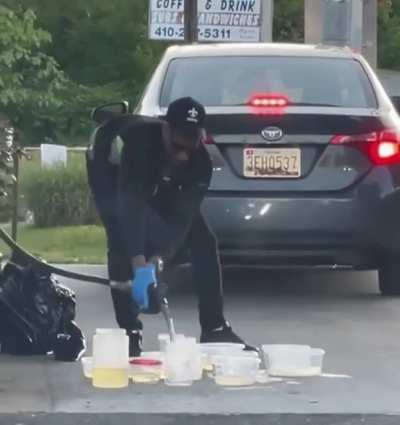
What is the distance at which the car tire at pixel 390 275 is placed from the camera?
28.1 feet

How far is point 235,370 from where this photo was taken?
21.6 feet

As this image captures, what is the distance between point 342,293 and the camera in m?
9.32

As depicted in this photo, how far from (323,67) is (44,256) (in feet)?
11.6

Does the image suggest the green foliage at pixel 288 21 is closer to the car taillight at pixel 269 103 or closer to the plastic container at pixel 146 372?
the car taillight at pixel 269 103

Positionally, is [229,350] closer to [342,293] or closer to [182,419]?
[182,419]

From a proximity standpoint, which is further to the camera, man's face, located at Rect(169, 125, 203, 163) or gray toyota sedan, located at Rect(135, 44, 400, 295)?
gray toyota sedan, located at Rect(135, 44, 400, 295)

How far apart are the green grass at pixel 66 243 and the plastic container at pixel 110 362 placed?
14.5ft

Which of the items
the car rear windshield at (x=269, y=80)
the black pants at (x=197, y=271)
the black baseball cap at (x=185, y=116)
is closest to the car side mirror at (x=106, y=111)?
the car rear windshield at (x=269, y=80)

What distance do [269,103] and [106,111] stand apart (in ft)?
3.05

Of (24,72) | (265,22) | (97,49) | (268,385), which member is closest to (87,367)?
(268,385)

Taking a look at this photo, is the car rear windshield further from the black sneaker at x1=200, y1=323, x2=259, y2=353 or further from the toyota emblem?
the black sneaker at x1=200, y1=323, x2=259, y2=353

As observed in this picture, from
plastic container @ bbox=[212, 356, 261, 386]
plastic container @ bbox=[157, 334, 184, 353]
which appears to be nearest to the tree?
plastic container @ bbox=[157, 334, 184, 353]

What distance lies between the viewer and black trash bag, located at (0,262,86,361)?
23.4 feet

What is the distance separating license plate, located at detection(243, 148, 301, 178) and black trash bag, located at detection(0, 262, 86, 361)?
1441 millimetres
